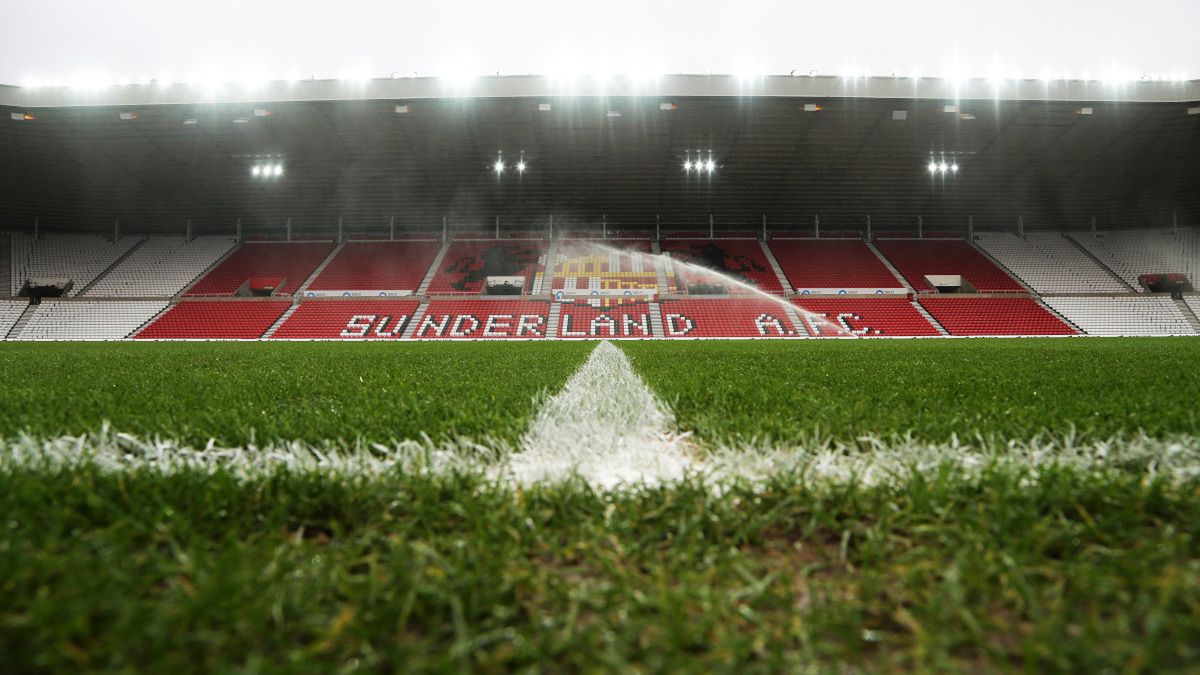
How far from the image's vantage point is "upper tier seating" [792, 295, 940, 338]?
19031 mm

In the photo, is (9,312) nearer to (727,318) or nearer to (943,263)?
(727,318)

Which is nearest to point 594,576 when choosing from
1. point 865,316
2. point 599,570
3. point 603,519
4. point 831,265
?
point 599,570

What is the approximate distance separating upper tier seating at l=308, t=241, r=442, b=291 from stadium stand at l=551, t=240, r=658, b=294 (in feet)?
20.0

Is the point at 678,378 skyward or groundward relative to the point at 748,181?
groundward

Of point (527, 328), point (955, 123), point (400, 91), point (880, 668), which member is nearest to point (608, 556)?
point (880, 668)

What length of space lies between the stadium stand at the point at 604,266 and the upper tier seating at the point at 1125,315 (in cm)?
1569

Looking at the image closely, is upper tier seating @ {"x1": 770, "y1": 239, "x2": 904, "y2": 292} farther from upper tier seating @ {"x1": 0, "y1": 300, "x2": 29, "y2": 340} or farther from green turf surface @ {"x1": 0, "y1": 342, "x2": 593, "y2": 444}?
upper tier seating @ {"x1": 0, "y1": 300, "x2": 29, "y2": 340}

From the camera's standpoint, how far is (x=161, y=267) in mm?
24281

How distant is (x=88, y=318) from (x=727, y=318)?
23.9 metres

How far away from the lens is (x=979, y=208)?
2456 cm

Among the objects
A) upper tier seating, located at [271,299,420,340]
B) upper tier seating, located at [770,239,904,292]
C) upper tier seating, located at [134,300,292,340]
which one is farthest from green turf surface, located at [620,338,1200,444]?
upper tier seating, located at [770,239,904,292]

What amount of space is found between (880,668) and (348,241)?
96.4 ft

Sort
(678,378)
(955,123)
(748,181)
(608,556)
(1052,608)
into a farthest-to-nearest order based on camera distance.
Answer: (748,181) → (955,123) → (678,378) → (608,556) → (1052,608)

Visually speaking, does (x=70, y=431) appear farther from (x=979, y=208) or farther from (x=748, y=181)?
(x=979, y=208)
